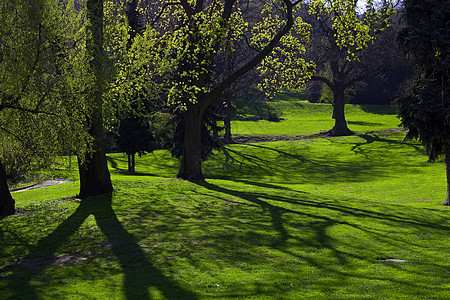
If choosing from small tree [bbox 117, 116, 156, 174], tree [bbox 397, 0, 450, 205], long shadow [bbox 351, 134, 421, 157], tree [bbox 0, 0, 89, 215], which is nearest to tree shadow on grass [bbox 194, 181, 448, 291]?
tree [bbox 397, 0, 450, 205]

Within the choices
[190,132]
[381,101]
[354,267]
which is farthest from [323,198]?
[381,101]

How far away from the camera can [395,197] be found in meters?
25.1

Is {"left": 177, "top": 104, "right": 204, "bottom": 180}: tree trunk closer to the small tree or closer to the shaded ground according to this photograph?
the small tree

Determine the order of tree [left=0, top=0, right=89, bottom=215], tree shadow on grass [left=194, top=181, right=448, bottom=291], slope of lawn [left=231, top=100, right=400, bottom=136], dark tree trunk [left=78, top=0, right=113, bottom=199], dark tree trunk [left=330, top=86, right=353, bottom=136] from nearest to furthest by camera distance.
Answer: tree shadow on grass [left=194, top=181, right=448, bottom=291] < tree [left=0, top=0, right=89, bottom=215] < dark tree trunk [left=78, top=0, right=113, bottom=199] < dark tree trunk [left=330, top=86, right=353, bottom=136] < slope of lawn [left=231, top=100, right=400, bottom=136]

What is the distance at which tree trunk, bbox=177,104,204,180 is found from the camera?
23594mm

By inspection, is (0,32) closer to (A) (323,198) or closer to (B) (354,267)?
(B) (354,267)

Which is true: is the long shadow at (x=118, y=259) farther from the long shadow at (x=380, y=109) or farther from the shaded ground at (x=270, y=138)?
the long shadow at (x=380, y=109)

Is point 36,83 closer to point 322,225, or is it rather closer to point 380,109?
point 322,225

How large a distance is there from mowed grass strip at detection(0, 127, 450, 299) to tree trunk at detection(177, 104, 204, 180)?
1329mm

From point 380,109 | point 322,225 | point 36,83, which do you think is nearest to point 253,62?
point 322,225

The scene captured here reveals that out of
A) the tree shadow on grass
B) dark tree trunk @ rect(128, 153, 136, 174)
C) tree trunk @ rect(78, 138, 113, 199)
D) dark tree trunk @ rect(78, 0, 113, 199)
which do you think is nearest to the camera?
the tree shadow on grass

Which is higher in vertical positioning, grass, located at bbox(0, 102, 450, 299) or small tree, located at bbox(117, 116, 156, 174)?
small tree, located at bbox(117, 116, 156, 174)

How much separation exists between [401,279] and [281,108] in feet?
261

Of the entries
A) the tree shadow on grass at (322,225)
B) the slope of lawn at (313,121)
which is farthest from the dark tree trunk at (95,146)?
A: the slope of lawn at (313,121)
